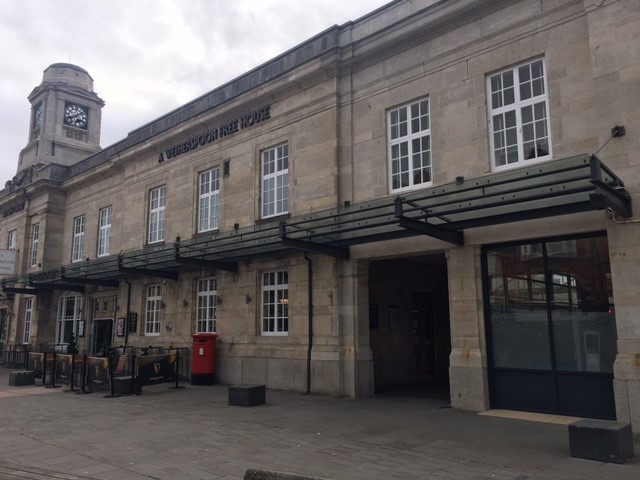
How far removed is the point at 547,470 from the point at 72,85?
3176 centimetres

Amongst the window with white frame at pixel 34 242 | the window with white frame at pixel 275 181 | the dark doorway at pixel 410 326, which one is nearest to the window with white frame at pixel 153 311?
the window with white frame at pixel 275 181

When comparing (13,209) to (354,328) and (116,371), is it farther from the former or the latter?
(354,328)

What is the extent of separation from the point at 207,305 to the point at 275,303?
10.1 ft

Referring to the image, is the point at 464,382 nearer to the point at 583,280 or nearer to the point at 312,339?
the point at 583,280

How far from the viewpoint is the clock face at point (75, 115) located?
30328mm

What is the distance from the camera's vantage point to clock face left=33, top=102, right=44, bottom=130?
30450mm

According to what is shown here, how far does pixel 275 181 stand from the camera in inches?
607

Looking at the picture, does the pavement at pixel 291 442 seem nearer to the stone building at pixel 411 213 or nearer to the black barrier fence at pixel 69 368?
the stone building at pixel 411 213

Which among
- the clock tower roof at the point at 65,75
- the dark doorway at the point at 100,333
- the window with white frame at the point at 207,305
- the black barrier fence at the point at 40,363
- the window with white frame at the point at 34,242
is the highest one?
the clock tower roof at the point at 65,75

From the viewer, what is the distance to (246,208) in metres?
15.9

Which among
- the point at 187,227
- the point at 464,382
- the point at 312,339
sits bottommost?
the point at 464,382

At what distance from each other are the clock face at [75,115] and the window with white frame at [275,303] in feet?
69.1

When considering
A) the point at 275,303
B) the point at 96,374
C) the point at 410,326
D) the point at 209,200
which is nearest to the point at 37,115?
the point at 209,200

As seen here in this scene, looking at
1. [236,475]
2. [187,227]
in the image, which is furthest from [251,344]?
[236,475]
